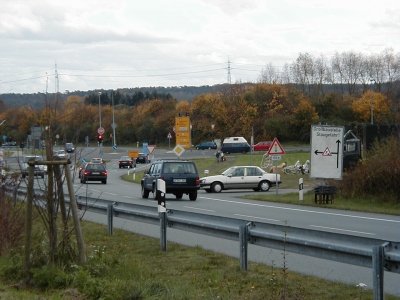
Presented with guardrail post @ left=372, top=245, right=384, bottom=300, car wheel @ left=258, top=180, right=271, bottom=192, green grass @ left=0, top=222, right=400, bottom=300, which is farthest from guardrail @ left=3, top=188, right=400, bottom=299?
car wheel @ left=258, top=180, right=271, bottom=192

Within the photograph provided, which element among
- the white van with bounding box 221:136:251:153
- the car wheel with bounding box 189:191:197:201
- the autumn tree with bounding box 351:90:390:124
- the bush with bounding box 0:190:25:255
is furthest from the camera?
the autumn tree with bounding box 351:90:390:124

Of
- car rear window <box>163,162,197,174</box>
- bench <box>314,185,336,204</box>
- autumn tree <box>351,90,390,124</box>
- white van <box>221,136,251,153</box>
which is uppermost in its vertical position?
autumn tree <box>351,90,390,124</box>

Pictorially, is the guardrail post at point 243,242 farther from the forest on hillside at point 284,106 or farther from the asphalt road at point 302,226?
the forest on hillside at point 284,106

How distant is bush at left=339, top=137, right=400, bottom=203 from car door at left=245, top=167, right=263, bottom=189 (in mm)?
9813

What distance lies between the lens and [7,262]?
1108cm

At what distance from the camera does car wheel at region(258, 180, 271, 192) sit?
136 feet

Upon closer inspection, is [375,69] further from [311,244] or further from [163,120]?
[311,244]

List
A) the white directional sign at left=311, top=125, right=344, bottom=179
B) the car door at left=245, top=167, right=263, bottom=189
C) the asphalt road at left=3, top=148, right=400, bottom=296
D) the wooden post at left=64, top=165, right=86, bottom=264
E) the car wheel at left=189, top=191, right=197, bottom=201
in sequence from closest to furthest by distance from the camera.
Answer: the wooden post at left=64, top=165, right=86, bottom=264 < the asphalt road at left=3, top=148, right=400, bottom=296 < the white directional sign at left=311, top=125, right=344, bottom=179 < the car wheel at left=189, top=191, right=197, bottom=201 < the car door at left=245, top=167, right=263, bottom=189

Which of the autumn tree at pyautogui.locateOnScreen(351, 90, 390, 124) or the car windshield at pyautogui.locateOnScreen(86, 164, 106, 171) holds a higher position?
the autumn tree at pyautogui.locateOnScreen(351, 90, 390, 124)

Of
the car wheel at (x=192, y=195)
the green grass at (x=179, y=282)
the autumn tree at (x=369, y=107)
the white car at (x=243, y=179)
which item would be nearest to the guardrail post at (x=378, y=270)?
the green grass at (x=179, y=282)

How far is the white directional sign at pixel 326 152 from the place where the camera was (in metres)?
31.4

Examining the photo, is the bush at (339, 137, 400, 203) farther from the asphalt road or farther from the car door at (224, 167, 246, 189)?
the car door at (224, 167, 246, 189)

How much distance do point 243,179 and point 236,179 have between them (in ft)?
1.31

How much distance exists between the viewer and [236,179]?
41.5 metres
